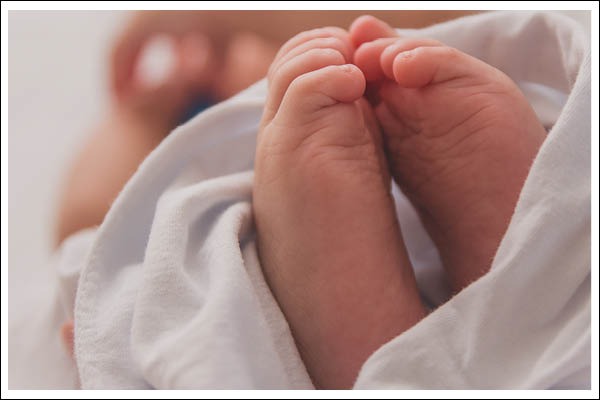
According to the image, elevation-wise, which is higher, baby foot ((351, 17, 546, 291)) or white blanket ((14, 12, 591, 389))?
baby foot ((351, 17, 546, 291))

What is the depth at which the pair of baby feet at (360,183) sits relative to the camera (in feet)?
1.84

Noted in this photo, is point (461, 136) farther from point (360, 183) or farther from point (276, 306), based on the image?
point (276, 306)

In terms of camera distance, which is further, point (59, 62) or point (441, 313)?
point (59, 62)

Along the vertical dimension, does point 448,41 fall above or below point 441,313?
above

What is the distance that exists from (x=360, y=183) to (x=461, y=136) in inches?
4.0

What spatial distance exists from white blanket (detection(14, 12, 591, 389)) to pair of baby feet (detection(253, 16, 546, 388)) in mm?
25

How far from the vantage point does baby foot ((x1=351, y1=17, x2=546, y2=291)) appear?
0.58 metres

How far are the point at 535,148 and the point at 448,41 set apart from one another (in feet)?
0.65

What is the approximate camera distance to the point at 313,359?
0.57m

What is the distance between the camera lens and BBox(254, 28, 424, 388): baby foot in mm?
560

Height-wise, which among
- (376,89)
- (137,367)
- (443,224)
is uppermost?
(376,89)

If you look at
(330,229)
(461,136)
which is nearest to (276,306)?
(330,229)

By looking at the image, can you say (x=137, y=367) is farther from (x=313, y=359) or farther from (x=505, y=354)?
(x=505, y=354)

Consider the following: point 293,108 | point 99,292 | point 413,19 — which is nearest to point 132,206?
point 99,292
